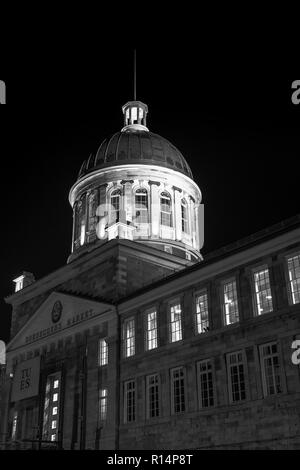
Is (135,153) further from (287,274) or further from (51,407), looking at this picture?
(287,274)

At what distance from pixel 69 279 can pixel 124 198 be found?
27.6 ft

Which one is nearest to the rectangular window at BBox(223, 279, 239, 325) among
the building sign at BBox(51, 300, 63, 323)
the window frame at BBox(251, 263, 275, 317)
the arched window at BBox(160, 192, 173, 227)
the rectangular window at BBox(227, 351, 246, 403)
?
the window frame at BBox(251, 263, 275, 317)

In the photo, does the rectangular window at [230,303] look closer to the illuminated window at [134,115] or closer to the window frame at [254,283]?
the window frame at [254,283]

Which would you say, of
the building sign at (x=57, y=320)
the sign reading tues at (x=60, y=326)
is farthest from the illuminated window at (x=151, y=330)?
the sign reading tues at (x=60, y=326)

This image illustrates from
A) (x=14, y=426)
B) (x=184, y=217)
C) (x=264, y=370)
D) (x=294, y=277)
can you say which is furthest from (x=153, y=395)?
(x=184, y=217)

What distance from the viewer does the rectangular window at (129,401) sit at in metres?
34.0

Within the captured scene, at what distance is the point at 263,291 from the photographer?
2986 cm

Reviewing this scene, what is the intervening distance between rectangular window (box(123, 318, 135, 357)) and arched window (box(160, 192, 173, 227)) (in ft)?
45.1

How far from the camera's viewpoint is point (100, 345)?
37531 mm

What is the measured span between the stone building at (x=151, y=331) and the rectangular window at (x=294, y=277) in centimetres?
6

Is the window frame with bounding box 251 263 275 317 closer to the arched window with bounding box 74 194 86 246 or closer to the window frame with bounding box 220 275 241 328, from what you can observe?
the window frame with bounding box 220 275 241 328

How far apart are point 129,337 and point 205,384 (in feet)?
22.2
